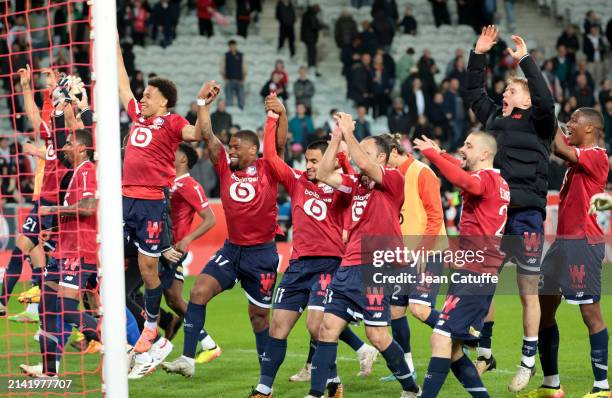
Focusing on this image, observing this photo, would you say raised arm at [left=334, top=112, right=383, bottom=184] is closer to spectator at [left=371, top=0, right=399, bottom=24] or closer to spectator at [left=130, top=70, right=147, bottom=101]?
spectator at [left=130, top=70, right=147, bottom=101]

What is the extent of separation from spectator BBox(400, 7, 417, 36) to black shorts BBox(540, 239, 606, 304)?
19.7 metres

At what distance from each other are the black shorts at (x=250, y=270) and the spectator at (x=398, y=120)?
14681mm

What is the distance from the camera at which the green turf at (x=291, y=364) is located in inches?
371

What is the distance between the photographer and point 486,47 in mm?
9531

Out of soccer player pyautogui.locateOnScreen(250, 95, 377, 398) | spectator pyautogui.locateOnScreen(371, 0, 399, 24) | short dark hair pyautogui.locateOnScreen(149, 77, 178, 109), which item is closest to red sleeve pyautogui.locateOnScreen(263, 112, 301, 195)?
soccer player pyautogui.locateOnScreen(250, 95, 377, 398)

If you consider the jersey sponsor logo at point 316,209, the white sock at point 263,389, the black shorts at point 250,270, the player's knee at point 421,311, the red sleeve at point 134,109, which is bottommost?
the white sock at point 263,389

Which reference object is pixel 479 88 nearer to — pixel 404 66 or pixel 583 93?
pixel 583 93

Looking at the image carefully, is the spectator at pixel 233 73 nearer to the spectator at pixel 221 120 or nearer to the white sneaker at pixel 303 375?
the spectator at pixel 221 120

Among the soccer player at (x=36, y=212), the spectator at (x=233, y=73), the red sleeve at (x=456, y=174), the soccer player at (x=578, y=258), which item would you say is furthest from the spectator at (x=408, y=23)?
the red sleeve at (x=456, y=174)

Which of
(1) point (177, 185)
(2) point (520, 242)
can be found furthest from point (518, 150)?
(1) point (177, 185)

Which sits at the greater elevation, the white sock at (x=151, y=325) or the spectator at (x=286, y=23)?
the spectator at (x=286, y=23)

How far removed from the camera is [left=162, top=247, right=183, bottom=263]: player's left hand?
10.6 meters

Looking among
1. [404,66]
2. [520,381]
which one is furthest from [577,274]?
[404,66]

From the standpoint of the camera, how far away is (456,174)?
7879 mm
